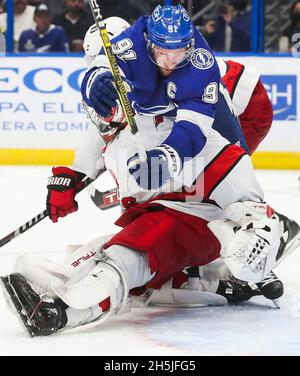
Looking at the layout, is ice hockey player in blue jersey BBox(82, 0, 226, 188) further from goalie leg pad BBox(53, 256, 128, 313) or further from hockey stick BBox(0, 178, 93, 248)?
hockey stick BBox(0, 178, 93, 248)

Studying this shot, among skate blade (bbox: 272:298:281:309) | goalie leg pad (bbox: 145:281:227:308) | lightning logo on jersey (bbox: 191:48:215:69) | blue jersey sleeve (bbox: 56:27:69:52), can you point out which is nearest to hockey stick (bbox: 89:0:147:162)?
lightning logo on jersey (bbox: 191:48:215:69)

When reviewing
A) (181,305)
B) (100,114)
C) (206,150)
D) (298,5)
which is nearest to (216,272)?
(181,305)

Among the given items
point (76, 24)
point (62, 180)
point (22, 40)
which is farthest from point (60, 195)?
point (22, 40)

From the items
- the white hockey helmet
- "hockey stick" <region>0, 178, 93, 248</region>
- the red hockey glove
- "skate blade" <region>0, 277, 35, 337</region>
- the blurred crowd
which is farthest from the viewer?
the blurred crowd

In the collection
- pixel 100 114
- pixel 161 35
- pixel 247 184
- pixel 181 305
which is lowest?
pixel 181 305

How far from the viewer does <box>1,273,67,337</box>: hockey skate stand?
127 inches

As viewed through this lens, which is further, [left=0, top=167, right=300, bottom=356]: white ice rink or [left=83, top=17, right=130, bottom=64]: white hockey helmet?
[left=83, top=17, right=130, bottom=64]: white hockey helmet

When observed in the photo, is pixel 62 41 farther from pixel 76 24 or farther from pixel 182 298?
pixel 182 298

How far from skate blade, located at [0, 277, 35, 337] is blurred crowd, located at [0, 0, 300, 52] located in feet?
13.8

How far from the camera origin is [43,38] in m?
7.48

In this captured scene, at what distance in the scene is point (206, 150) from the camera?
11.9 feet

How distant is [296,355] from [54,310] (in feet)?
2.40

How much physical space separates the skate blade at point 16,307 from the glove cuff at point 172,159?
23.6 inches

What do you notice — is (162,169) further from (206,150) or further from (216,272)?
(216,272)
